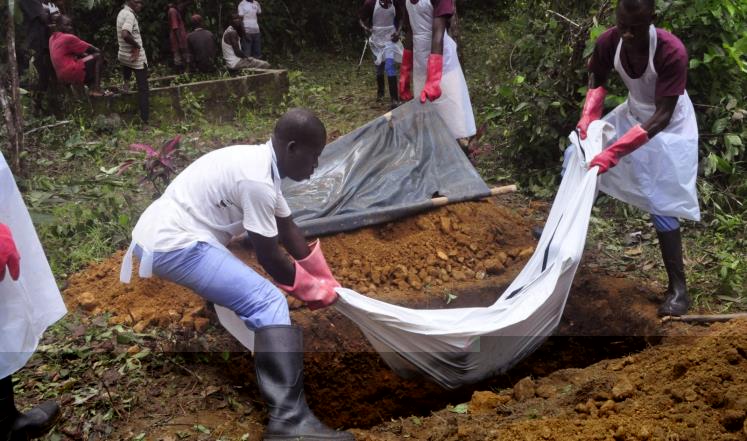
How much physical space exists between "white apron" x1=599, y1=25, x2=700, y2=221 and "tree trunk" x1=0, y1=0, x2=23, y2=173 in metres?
4.23

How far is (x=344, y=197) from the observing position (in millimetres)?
4570

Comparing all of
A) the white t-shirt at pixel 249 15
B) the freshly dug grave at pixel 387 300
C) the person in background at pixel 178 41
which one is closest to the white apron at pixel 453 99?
the freshly dug grave at pixel 387 300

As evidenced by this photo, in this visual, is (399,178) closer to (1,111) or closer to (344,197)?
(344,197)

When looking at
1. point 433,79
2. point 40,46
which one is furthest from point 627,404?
point 40,46

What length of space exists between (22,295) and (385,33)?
6.21 m

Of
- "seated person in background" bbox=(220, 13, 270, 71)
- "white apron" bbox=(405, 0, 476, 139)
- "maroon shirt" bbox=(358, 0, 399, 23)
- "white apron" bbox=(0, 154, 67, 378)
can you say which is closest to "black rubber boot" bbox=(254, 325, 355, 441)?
"white apron" bbox=(0, 154, 67, 378)

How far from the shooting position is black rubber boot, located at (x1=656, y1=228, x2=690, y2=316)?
3406mm

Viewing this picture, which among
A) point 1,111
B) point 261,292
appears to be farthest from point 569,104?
point 1,111

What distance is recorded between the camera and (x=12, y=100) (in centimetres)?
543

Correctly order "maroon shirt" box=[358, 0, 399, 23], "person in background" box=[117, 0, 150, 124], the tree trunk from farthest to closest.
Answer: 1. "maroon shirt" box=[358, 0, 399, 23]
2. "person in background" box=[117, 0, 150, 124]
3. the tree trunk

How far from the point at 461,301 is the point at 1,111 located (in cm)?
393

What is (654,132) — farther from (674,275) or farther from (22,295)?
(22,295)

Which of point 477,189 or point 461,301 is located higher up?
point 477,189

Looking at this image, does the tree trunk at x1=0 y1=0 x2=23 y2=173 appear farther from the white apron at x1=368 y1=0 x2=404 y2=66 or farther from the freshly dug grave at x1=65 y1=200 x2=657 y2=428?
the white apron at x1=368 y1=0 x2=404 y2=66
